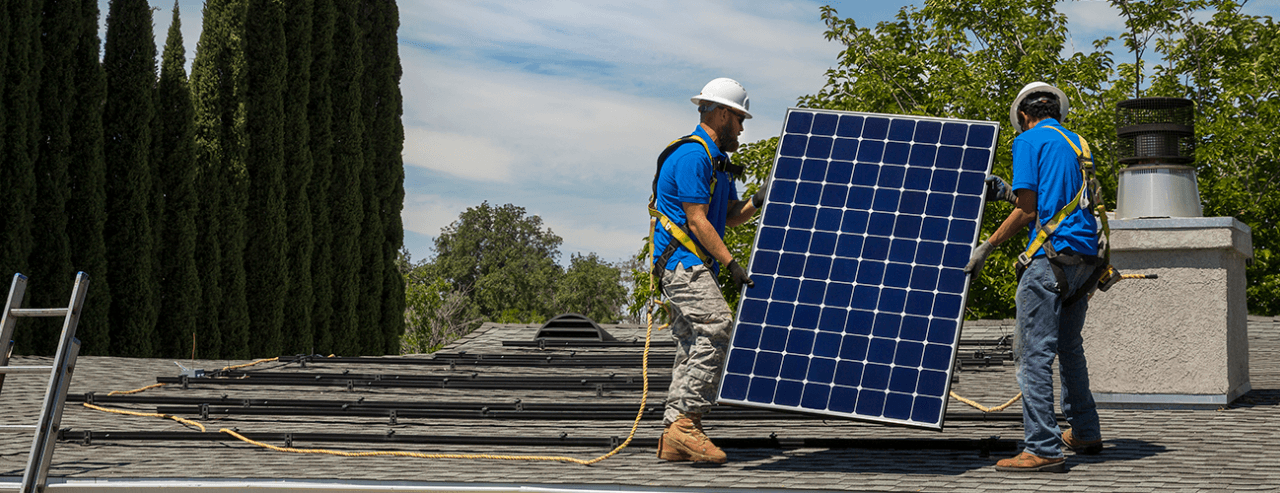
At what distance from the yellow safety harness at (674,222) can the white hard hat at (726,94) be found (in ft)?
0.88

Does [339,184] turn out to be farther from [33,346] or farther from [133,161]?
[33,346]

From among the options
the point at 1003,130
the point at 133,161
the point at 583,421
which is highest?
the point at 1003,130

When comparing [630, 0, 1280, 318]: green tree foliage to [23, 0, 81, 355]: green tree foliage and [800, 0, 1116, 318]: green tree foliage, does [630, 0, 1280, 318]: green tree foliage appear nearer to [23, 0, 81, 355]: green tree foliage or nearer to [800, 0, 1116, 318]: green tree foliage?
[800, 0, 1116, 318]: green tree foliage

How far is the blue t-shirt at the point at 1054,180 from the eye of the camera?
6.08 m

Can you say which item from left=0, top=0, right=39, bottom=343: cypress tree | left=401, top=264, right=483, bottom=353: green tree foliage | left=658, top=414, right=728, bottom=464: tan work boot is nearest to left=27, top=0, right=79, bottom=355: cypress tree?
left=0, top=0, right=39, bottom=343: cypress tree

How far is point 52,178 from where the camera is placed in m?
20.6

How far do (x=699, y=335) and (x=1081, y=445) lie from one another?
2.39 m

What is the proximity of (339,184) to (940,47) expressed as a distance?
1820 centimetres

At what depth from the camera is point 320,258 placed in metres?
28.9

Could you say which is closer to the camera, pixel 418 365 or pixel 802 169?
pixel 802 169

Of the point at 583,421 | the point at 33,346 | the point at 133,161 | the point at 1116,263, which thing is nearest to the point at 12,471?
the point at 583,421

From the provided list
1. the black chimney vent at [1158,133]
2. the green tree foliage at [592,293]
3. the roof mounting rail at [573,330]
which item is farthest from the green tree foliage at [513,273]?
the black chimney vent at [1158,133]

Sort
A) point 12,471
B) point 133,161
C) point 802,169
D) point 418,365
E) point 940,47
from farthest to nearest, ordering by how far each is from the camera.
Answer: point 940,47
point 133,161
point 418,365
point 802,169
point 12,471

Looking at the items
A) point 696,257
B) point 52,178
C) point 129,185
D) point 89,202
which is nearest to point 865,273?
point 696,257
